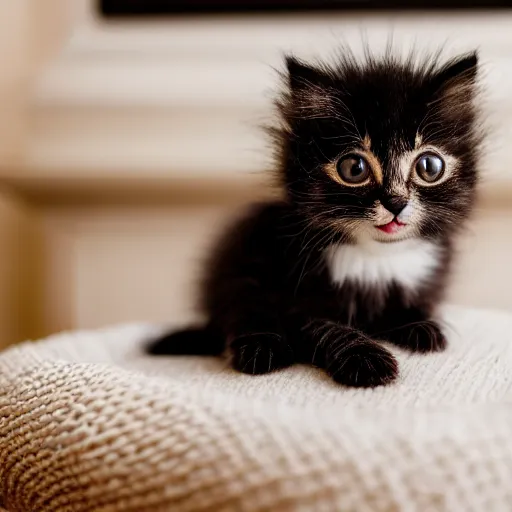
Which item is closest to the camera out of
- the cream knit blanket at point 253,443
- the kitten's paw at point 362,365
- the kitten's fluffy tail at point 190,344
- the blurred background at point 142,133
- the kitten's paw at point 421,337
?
the cream knit blanket at point 253,443

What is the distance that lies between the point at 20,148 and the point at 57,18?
0.30 metres

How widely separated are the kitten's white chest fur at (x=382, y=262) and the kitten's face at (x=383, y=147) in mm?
37

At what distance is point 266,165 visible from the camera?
80 centimetres

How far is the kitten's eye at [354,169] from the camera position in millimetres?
642

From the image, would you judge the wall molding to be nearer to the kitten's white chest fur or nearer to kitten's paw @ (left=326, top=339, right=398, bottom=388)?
the kitten's white chest fur

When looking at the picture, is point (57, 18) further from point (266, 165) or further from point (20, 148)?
point (266, 165)

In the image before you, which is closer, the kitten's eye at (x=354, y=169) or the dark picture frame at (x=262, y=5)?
the kitten's eye at (x=354, y=169)

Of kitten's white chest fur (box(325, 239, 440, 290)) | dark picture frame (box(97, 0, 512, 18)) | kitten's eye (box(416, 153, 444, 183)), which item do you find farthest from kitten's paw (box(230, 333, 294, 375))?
dark picture frame (box(97, 0, 512, 18))

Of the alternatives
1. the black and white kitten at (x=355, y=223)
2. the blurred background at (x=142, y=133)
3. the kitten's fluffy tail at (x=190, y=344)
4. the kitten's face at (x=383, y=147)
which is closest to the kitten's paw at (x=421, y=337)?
the black and white kitten at (x=355, y=223)

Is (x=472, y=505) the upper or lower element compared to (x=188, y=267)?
upper

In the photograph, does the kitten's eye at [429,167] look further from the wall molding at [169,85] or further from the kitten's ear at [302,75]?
the wall molding at [169,85]

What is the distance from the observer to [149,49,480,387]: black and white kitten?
64 cm

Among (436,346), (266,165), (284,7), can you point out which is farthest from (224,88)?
(436,346)

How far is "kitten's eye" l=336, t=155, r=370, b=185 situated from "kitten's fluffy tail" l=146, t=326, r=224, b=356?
274 mm
